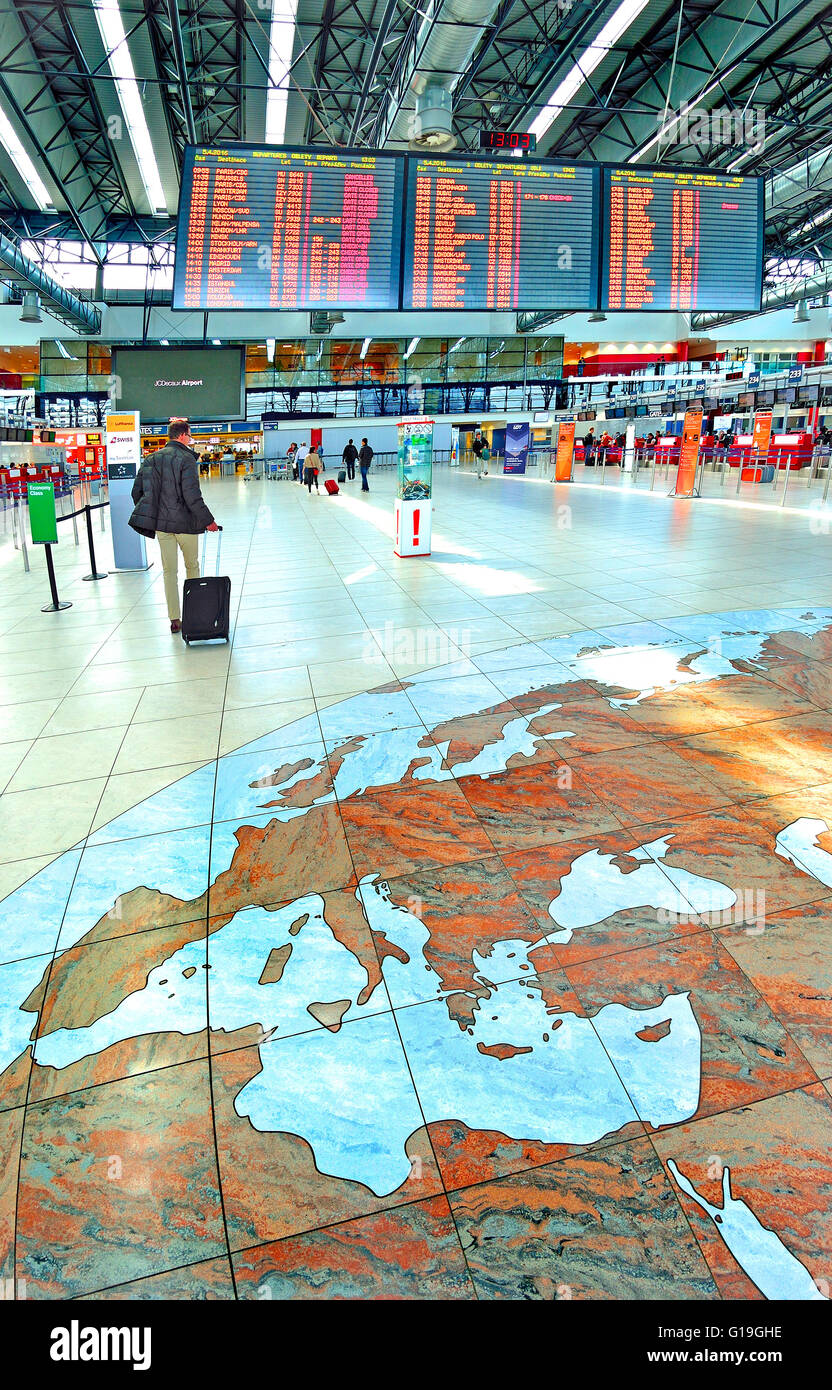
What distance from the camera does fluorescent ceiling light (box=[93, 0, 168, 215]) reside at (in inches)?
410

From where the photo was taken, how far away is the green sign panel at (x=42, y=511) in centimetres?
673

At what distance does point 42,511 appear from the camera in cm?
679

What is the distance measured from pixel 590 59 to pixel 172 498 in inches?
484

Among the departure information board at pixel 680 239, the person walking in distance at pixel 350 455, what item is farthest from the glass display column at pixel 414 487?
the person walking in distance at pixel 350 455

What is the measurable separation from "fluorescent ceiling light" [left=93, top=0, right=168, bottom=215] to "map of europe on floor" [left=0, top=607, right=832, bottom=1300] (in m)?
11.1

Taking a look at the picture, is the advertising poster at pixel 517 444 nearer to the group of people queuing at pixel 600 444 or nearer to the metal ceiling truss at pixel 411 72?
the group of people queuing at pixel 600 444

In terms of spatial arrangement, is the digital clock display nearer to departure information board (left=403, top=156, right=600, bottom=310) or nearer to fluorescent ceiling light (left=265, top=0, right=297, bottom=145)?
departure information board (left=403, top=156, right=600, bottom=310)

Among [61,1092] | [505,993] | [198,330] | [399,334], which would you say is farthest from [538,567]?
[198,330]

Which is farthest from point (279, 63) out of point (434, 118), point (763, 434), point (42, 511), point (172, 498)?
point (763, 434)

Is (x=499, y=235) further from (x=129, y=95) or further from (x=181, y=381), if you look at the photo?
(x=181, y=381)

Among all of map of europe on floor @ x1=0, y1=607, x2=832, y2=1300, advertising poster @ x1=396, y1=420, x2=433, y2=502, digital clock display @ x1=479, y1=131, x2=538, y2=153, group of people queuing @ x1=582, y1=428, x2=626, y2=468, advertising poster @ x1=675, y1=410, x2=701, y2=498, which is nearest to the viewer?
map of europe on floor @ x1=0, y1=607, x2=832, y2=1300

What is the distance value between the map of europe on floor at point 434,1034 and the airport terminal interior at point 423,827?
0.01 meters

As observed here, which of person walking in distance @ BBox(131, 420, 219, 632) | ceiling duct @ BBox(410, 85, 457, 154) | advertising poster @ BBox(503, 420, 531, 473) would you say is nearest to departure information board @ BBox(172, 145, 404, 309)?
person walking in distance @ BBox(131, 420, 219, 632)
